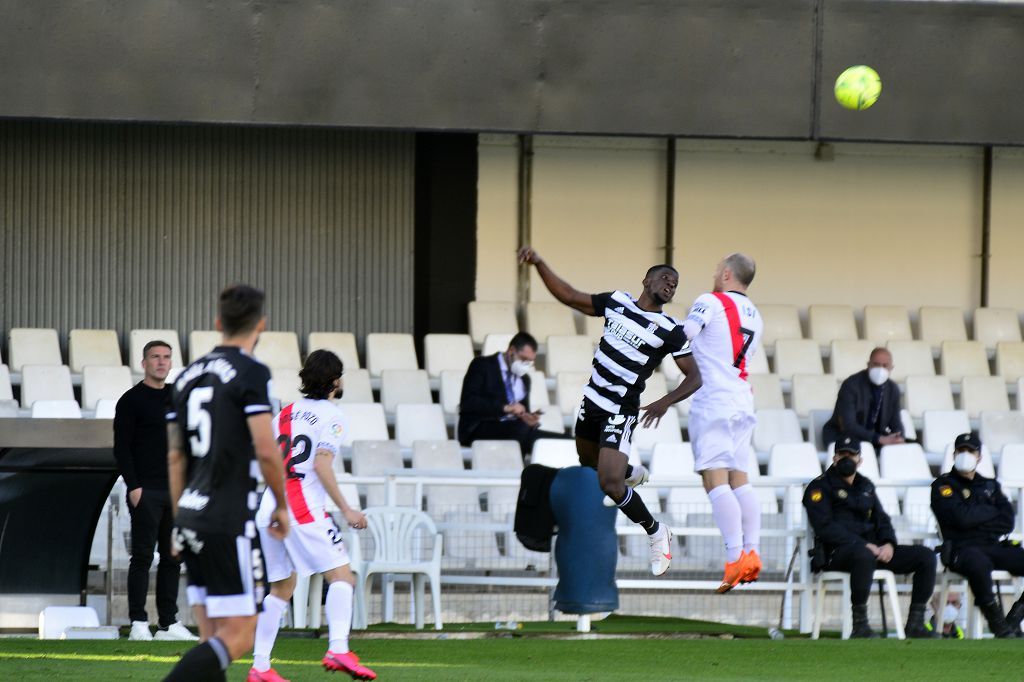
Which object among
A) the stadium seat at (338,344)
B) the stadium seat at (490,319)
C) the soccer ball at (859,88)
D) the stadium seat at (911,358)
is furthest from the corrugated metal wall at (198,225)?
the soccer ball at (859,88)

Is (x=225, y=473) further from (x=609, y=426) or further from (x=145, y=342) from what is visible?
(x=145, y=342)

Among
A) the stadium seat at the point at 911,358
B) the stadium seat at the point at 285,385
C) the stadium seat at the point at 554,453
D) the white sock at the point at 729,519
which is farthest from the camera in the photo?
the stadium seat at the point at 911,358

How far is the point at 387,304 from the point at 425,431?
Result: 9.37ft

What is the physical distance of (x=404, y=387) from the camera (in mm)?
15555

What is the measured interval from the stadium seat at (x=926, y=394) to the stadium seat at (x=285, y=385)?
599 centimetres

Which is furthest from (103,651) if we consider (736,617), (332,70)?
(332,70)

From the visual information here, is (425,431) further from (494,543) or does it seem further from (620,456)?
(620,456)

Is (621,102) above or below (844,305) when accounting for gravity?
above

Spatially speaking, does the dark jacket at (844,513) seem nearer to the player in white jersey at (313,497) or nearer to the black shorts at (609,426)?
the black shorts at (609,426)

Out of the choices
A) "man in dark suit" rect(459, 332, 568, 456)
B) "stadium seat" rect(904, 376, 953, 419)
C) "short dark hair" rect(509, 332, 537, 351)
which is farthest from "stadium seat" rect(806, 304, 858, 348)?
"short dark hair" rect(509, 332, 537, 351)

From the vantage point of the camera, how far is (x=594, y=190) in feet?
59.0

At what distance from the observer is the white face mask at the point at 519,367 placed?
553 inches

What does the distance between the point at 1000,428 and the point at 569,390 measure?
13.5ft

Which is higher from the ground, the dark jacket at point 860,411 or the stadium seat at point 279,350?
the stadium seat at point 279,350
